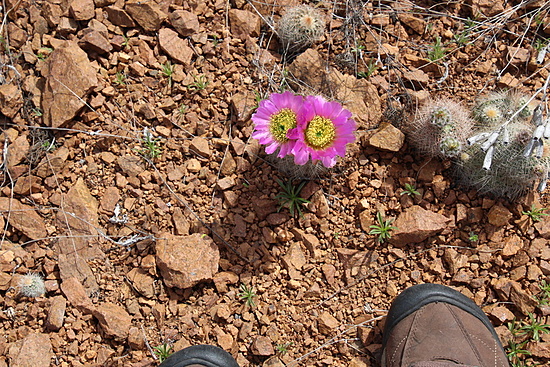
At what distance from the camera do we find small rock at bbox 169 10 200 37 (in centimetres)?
308

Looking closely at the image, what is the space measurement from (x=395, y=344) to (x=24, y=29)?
2.95m

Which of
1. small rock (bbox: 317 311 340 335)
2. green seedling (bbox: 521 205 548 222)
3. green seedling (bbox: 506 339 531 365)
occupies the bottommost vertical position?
small rock (bbox: 317 311 340 335)

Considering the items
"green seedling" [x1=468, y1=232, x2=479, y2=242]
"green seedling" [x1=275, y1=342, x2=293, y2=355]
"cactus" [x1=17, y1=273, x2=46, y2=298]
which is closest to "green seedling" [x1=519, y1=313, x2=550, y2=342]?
"green seedling" [x1=468, y1=232, x2=479, y2=242]

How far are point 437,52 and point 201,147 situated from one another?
155 centimetres

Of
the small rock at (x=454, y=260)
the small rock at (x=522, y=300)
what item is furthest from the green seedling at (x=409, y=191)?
the small rock at (x=522, y=300)

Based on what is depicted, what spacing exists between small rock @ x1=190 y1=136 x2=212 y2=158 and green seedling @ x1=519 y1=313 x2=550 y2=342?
2044mm

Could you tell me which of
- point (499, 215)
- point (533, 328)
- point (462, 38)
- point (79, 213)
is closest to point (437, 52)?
point (462, 38)

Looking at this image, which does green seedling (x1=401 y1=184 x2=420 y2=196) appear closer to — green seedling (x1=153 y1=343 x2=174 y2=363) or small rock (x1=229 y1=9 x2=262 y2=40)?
small rock (x1=229 y1=9 x2=262 y2=40)

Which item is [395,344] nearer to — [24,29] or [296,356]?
[296,356]

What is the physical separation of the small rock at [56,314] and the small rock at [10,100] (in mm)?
1164

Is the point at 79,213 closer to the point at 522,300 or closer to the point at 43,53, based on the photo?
the point at 43,53

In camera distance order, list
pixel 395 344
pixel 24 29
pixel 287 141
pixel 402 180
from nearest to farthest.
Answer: pixel 287 141 < pixel 395 344 < pixel 402 180 < pixel 24 29

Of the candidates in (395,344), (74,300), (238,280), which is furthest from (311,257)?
(74,300)

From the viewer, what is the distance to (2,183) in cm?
296
